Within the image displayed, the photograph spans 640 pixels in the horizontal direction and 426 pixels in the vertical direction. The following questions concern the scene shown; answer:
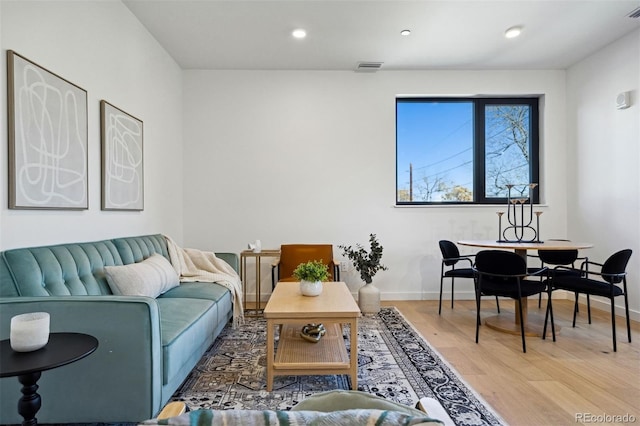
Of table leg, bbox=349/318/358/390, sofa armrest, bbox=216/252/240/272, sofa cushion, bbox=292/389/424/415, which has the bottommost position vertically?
table leg, bbox=349/318/358/390

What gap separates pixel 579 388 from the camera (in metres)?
2.00

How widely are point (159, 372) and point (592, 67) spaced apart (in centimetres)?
499

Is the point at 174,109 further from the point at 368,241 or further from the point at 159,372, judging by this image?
the point at 159,372

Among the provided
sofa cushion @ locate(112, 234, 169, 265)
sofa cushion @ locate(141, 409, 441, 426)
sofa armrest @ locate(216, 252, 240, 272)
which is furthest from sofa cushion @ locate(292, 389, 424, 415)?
sofa armrest @ locate(216, 252, 240, 272)

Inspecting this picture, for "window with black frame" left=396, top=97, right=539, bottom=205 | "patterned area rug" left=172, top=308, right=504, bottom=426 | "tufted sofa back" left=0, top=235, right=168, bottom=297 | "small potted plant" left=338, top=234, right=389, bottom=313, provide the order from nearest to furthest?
"tufted sofa back" left=0, top=235, right=168, bottom=297, "patterned area rug" left=172, top=308, right=504, bottom=426, "small potted plant" left=338, top=234, right=389, bottom=313, "window with black frame" left=396, top=97, right=539, bottom=205

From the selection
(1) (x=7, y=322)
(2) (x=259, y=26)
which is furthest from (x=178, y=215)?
(1) (x=7, y=322)

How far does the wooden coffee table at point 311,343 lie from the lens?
1.93 metres

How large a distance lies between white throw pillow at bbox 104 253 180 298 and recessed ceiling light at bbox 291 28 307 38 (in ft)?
7.90

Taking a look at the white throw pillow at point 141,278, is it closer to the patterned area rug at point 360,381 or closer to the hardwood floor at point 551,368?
the patterned area rug at point 360,381

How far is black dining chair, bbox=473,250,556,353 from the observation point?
104 inches

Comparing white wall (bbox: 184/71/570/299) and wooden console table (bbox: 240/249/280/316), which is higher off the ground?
white wall (bbox: 184/71/570/299)

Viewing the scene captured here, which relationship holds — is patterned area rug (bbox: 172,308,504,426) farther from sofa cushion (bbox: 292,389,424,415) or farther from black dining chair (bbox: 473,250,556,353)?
sofa cushion (bbox: 292,389,424,415)

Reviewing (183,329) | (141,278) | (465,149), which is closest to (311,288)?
(183,329)

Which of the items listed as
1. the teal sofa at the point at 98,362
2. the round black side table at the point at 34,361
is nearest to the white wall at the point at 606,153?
the teal sofa at the point at 98,362
